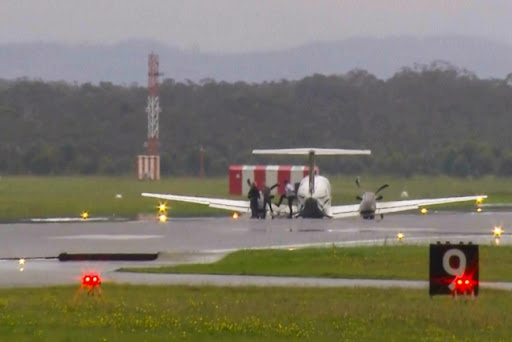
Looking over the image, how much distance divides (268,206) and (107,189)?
37.2 metres

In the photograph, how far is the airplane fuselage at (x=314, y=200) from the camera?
174 ft

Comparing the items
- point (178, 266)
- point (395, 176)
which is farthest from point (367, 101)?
point (178, 266)

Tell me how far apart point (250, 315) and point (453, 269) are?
3.13 metres

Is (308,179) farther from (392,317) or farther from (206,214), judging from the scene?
(392,317)

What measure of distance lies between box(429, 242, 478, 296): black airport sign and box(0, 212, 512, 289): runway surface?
13.7 ft

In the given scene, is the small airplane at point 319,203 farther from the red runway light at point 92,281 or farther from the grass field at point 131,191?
the red runway light at point 92,281

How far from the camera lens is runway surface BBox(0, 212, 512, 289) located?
26.2m

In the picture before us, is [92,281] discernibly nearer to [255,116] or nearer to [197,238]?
[197,238]

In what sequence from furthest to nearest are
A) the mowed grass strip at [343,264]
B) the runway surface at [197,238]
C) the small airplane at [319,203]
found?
1. the small airplane at [319,203]
2. the mowed grass strip at [343,264]
3. the runway surface at [197,238]

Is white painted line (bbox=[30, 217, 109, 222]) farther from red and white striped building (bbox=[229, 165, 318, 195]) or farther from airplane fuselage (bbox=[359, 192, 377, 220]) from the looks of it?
red and white striped building (bbox=[229, 165, 318, 195])

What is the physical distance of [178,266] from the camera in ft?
95.9

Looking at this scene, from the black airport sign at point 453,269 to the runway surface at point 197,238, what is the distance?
4.17m

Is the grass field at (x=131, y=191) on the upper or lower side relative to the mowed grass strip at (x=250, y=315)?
upper

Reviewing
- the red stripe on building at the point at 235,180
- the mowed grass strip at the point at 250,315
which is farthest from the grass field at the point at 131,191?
the mowed grass strip at the point at 250,315
